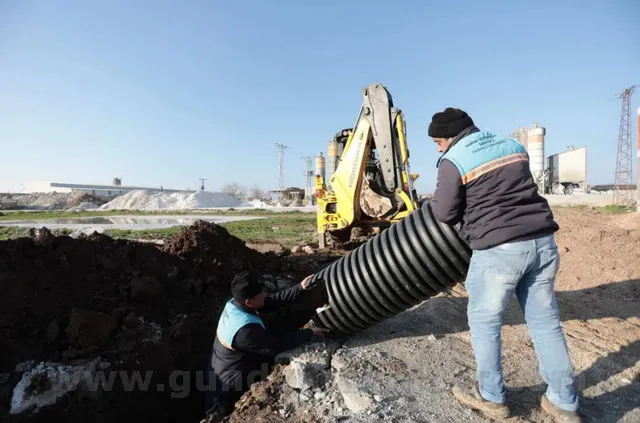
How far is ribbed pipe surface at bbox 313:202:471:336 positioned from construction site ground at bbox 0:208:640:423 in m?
0.31

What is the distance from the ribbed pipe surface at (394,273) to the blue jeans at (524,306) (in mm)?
427

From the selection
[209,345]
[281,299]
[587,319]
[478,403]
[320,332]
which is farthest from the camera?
[587,319]

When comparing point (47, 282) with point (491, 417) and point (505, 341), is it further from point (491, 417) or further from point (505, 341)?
point (505, 341)

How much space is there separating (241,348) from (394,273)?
1379 millimetres

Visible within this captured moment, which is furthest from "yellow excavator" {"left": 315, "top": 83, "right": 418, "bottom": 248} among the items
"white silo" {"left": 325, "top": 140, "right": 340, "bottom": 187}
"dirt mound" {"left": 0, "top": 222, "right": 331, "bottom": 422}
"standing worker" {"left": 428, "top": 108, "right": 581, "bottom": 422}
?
"standing worker" {"left": 428, "top": 108, "right": 581, "bottom": 422}

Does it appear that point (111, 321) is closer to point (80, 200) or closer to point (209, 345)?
point (209, 345)

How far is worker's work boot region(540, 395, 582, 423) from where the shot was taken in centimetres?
257

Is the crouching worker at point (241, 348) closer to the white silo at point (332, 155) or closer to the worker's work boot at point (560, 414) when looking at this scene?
the worker's work boot at point (560, 414)

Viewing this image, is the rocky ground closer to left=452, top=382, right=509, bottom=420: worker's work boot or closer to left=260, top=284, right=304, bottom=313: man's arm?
left=452, top=382, right=509, bottom=420: worker's work boot

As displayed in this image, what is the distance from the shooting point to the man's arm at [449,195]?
101 inches

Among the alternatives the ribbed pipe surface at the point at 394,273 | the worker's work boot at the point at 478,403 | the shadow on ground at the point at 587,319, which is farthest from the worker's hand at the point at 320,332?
the worker's work boot at the point at 478,403

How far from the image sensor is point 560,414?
2.60 metres

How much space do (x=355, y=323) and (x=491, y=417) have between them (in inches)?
51.5

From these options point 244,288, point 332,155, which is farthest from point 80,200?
point 244,288
